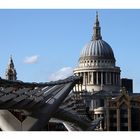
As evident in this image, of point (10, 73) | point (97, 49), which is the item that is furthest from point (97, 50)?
point (10, 73)

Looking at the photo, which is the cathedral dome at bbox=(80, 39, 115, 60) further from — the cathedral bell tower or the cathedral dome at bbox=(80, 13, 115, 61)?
the cathedral bell tower

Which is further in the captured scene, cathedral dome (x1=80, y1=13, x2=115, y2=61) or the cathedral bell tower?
cathedral dome (x1=80, y1=13, x2=115, y2=61)

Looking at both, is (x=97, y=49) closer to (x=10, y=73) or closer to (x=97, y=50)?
(x=97, y=50)

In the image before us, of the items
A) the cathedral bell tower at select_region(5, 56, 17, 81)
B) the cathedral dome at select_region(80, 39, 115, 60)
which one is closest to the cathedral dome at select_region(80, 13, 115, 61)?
the cathedral dome at select_region(80, 39, 115, 60)

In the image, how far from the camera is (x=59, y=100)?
18250 millimetres

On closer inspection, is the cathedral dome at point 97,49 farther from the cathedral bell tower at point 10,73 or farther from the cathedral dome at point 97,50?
the cathedral bell tower at point 10,73

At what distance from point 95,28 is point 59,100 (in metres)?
48.6

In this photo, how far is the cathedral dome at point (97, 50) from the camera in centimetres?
6475

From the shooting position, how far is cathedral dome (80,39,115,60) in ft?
212

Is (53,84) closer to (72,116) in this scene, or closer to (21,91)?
(21,91)

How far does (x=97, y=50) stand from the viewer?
6519 centimetres

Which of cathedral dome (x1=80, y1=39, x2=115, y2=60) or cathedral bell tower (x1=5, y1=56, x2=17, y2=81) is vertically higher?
cathedral dome (x1=80, y1=39, x2=115, y2=60)

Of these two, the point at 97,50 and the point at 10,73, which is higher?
the point at 97,50

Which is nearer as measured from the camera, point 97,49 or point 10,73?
point 10,73
